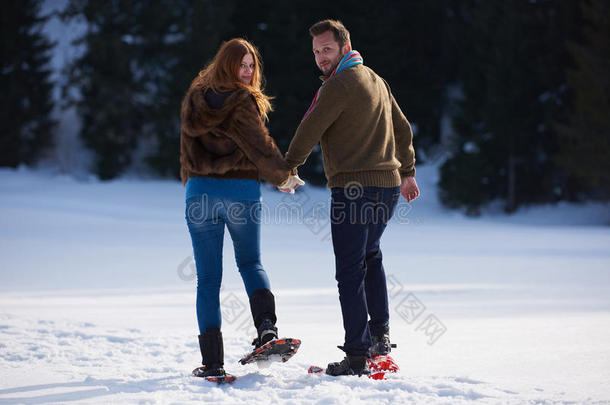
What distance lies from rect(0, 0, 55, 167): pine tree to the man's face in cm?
2433

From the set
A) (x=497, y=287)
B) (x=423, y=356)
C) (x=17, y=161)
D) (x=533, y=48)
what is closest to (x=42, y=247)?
(x=497, y=287)

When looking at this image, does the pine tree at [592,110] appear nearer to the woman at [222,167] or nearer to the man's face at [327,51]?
the man's face at [327,51]

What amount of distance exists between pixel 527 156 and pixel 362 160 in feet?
62.8

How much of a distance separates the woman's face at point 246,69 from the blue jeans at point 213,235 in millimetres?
725

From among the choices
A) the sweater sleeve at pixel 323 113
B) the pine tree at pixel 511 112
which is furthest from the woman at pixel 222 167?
the pine tree at pixel 511 112

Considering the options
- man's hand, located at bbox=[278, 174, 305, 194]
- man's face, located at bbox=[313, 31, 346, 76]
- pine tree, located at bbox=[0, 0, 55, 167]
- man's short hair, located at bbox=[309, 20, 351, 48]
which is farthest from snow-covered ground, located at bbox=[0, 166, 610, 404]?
pine tree, located at bbox=[0, 0, 55, 167]

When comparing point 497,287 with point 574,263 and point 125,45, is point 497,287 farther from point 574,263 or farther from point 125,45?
point 125,45

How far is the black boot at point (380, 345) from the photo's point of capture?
3.86 meters

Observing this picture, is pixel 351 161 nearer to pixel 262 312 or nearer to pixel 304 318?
pixel 262 312

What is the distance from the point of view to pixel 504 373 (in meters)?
3.84

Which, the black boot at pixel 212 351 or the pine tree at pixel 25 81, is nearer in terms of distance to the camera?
the black boot at pixel 212 351

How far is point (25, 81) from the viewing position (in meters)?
26.0

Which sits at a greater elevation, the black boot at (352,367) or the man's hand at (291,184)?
the man's hand at (291,184)

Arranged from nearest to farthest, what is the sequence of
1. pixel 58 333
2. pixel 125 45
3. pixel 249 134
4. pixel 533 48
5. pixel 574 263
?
pixel 249 134
pixel 58 333
pixel 574 263
pixel 533 48
pixel 125 45
